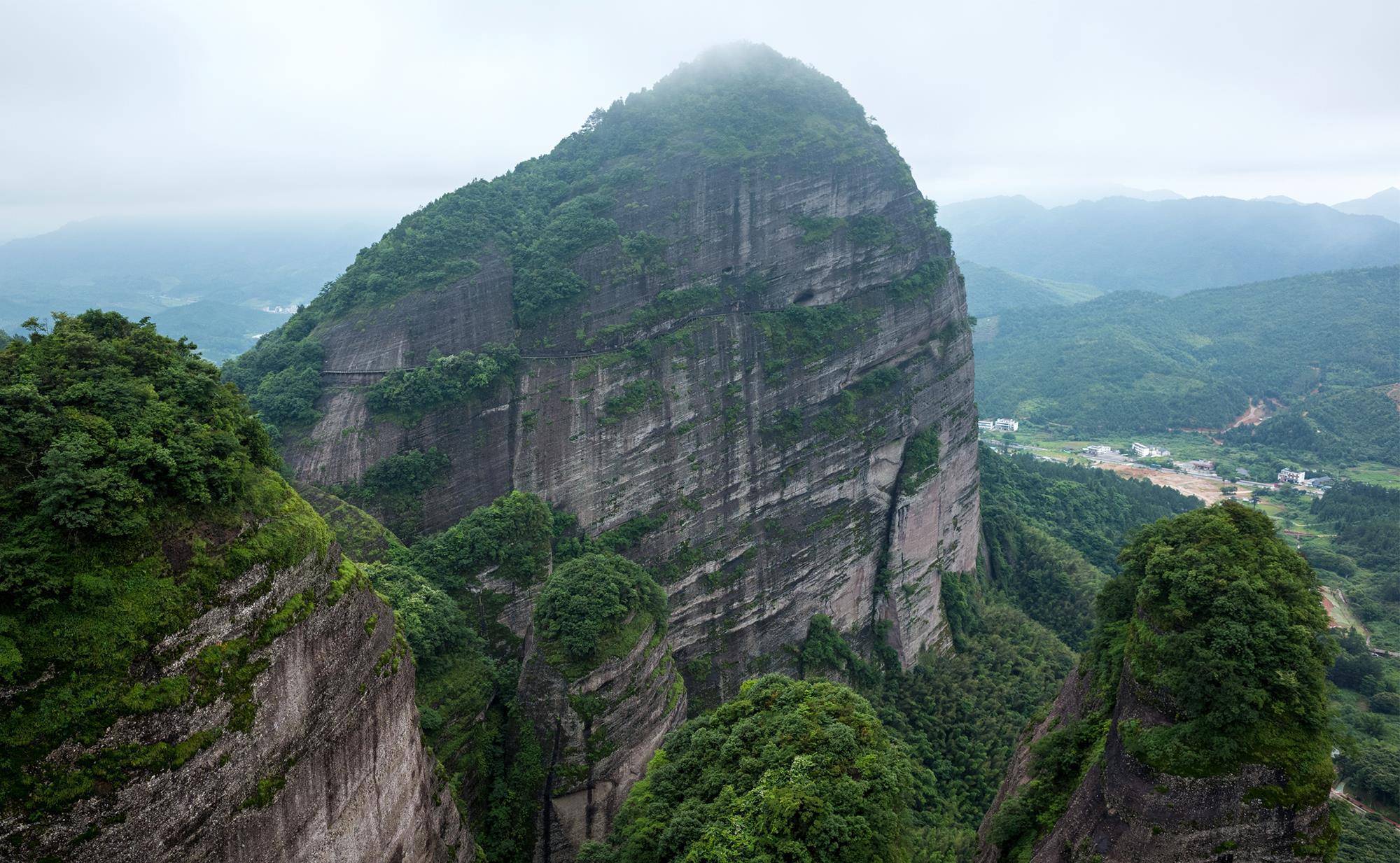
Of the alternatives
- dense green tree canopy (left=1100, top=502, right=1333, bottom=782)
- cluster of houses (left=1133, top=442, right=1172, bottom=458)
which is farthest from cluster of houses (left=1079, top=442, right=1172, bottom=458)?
dense green tree canopy (left=1100, top=502, right=1333, bottom=782)

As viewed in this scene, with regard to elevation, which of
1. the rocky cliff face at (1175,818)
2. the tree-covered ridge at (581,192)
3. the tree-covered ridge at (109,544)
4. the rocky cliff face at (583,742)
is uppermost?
the tree-covered ridge at (581,192)

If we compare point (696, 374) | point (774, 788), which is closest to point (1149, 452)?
point (696, 374)

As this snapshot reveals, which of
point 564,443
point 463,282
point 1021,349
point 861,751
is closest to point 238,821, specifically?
point 861,751

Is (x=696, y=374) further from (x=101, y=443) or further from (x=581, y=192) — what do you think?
(x=101, y=443)

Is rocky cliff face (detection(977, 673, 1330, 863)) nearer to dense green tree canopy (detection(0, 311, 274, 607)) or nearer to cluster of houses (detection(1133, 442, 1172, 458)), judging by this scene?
dense green tree canopy (detection(0, 311, 274, 607))

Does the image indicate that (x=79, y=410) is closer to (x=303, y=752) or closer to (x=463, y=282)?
(x=303, y=752)

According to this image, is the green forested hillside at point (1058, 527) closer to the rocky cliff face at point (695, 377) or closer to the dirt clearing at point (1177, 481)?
the rocky cliff face at point (695, 377)

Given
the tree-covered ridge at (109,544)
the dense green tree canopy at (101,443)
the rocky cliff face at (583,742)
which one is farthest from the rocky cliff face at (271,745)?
the rocky cliff face at (583,742)
